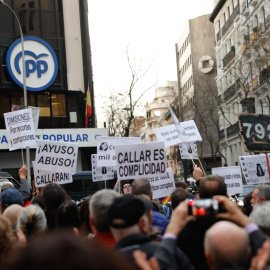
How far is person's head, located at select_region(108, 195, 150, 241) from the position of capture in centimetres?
330

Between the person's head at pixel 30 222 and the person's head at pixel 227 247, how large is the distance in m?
2.32

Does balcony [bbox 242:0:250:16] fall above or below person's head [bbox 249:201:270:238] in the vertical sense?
above

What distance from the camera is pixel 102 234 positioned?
4113 mm

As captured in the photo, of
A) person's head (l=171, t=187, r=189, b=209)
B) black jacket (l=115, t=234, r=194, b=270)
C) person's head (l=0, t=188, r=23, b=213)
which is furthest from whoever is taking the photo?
person's head (l=171, t=187, r=189, b=209)

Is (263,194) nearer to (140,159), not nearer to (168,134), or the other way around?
(140,159)

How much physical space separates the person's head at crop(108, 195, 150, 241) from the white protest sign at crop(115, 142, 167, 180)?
5955 mm

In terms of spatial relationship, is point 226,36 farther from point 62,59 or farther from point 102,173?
point 102,173

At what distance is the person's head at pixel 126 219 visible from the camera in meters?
3.30

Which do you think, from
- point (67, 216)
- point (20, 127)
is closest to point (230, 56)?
point (20, 127)

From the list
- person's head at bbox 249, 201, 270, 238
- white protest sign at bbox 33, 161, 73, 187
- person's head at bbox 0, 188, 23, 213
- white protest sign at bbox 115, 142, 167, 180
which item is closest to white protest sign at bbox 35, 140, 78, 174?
white protest sign at bbox 33, 161, 73, 187

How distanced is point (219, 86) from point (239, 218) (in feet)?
183

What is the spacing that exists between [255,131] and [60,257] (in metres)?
8.83

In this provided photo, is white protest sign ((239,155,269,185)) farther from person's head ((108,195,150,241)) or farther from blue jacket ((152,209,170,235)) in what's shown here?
person's head ((108,195,150,241))

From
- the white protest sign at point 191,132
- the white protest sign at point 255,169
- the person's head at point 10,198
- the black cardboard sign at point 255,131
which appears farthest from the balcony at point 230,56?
the person's head at point 10,198
